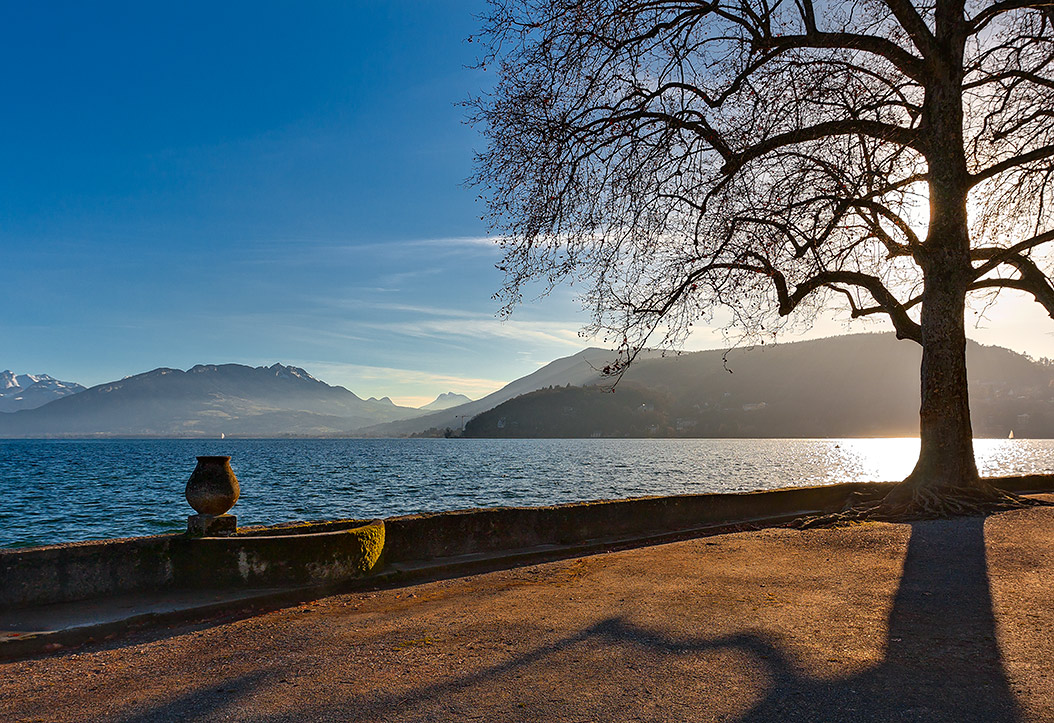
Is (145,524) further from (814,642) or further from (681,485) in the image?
(681,485)

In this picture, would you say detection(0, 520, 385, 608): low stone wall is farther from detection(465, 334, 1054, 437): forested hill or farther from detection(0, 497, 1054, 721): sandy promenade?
detection(465, 334, 1054, 437): forested hill

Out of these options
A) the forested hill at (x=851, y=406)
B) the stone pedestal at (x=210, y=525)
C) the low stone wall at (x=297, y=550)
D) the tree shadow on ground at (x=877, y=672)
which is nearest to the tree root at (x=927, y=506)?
the low stone wall at (x=297, y=550)

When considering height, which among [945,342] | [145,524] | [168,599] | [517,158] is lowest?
[145,524]

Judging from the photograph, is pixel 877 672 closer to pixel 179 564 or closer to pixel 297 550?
pixel 297 550

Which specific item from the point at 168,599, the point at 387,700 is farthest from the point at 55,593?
the point at 387,700

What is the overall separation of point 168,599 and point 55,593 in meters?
1.15

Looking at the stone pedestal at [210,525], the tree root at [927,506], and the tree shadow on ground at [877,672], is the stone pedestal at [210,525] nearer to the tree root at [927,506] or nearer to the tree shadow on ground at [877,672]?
the tree shadow on ground at [877,672]

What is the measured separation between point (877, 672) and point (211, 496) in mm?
7049

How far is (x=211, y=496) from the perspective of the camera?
7.82m

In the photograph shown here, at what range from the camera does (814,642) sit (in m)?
5.12

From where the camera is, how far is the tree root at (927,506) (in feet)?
35.5

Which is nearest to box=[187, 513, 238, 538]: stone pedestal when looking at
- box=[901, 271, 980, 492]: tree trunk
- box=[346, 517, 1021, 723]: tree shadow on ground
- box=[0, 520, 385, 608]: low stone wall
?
box=[0, 520, 385, 608]: low stone wall

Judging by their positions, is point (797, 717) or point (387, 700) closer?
point (797, 717)

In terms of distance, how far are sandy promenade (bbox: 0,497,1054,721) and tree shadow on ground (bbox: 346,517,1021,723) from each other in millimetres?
17
